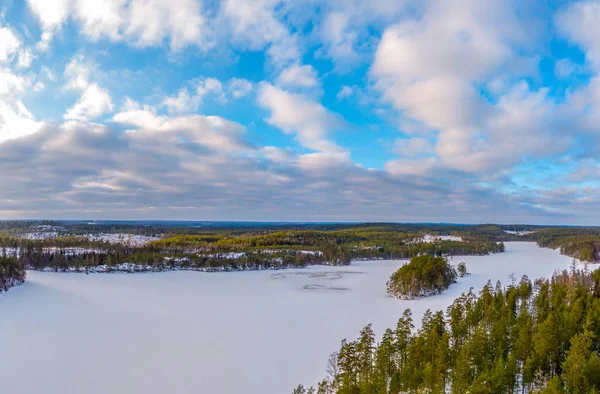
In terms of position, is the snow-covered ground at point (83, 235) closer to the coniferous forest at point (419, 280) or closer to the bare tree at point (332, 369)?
the coniferous forest at point (419, 280)

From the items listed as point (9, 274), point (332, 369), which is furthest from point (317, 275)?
point (9, 274)

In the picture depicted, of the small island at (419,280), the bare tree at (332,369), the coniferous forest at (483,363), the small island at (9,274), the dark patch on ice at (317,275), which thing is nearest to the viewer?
the coniferous forest at (483,363)

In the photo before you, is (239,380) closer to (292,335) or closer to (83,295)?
(292,335)

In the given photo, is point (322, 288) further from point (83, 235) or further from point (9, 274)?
point (83, 235)

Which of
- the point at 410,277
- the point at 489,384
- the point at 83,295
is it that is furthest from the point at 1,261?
the point at 489,384

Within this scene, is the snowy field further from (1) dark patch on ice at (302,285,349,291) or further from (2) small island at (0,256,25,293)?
(2) small island at (0,256,25,293)

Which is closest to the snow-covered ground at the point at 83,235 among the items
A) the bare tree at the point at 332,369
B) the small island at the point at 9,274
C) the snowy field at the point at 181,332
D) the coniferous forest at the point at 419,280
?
the small island at the point at 9,274
